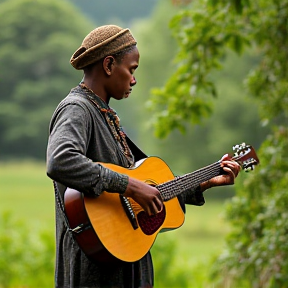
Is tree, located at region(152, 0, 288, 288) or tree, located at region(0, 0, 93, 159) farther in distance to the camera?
tree, located at region(0, 0, 93, 159)

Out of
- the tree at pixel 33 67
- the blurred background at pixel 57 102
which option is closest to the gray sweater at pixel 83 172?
the blurred background at pixel 57 102

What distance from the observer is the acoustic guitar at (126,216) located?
2566 mm

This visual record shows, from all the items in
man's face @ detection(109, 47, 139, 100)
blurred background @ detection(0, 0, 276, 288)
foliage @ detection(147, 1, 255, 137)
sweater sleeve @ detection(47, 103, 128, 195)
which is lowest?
sweater sleeve @ detection(47, 103, 128, 195)

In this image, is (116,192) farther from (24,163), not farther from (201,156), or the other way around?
(201,156)

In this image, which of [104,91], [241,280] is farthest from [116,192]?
[241,280]

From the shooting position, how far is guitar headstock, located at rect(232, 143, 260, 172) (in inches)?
131

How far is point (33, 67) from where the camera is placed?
22.7m

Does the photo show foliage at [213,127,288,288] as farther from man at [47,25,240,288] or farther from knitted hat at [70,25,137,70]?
knitted hat at [70,25,137,70]

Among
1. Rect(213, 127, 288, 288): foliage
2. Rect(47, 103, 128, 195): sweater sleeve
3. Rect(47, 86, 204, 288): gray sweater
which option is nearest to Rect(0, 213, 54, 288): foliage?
Rect(213, 127, 288, 288): foliage

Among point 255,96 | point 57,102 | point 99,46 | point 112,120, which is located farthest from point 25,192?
point 99,46

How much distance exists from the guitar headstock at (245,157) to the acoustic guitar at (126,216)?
0.91 feet

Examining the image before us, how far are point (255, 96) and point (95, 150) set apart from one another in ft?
10.7

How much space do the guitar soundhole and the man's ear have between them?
558mm

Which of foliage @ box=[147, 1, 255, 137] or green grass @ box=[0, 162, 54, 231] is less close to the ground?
green grass @ box=[0, 162, 54, 231]
